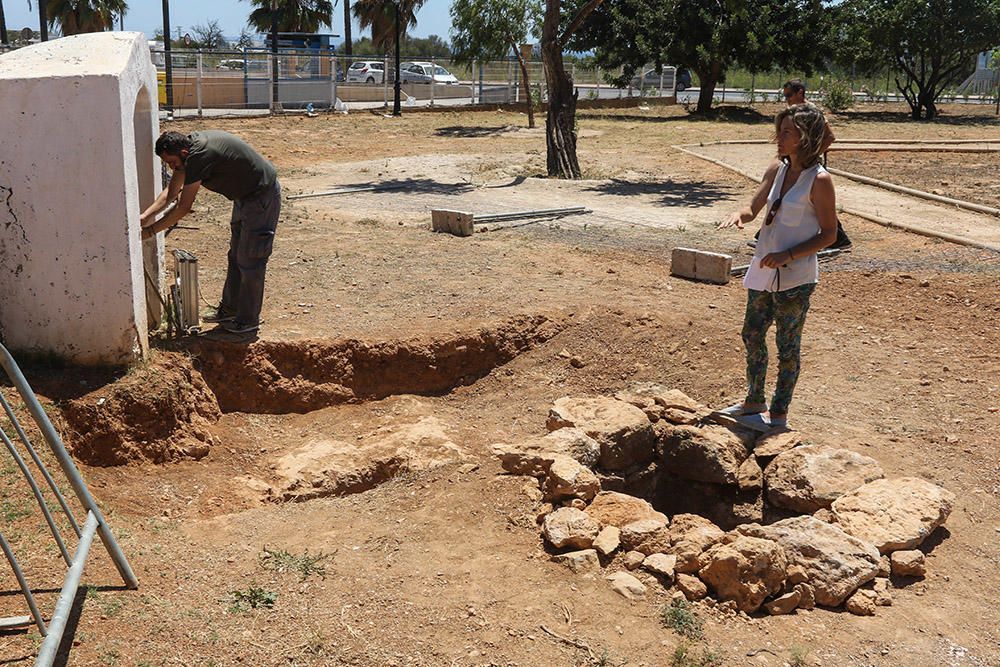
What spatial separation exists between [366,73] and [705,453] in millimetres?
31686

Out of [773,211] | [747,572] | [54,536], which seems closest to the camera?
[54,536]

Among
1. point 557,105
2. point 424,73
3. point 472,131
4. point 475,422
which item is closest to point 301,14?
point 424,73

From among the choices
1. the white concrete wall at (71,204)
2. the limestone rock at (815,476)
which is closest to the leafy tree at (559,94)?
the white concrete wall at (71,204)

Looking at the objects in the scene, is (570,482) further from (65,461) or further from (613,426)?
(65,461)

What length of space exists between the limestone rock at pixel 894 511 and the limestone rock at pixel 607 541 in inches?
43.8

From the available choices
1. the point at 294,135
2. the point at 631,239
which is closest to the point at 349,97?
the point at 294,135

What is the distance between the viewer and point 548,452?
17.2 feet

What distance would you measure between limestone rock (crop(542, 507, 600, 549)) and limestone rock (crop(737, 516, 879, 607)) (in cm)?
77

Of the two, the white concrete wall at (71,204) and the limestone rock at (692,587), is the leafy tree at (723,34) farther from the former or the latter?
the limestone rock at (692,587)

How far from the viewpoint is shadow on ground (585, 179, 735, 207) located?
46.8ft

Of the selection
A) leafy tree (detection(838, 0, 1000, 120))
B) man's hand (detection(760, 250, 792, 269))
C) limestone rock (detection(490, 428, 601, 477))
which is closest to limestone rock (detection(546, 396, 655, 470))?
limestone rock (detection(490, 428, 601, 477))

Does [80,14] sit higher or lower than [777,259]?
higher

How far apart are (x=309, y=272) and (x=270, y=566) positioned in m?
4.95

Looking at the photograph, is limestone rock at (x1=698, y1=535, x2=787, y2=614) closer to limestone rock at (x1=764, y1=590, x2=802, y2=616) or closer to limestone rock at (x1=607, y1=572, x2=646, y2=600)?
limestone rock at (x1=764, y1=590, x2=802, y2=616)
